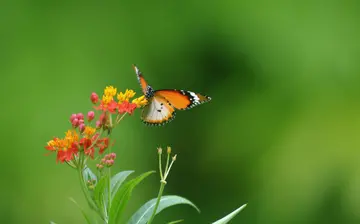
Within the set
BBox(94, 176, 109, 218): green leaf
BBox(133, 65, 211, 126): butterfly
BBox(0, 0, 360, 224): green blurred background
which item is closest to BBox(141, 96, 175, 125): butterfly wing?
BBox(133, 65, 211, 126): butterfly

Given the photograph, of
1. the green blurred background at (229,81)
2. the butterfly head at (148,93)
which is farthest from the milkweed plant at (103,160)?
the green blurred background at (229,81)

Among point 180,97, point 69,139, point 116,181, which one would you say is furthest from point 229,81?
point 69,139

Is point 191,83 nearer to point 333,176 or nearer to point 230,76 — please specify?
point 230,76

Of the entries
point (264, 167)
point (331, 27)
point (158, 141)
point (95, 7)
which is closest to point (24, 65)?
point (95, 7)

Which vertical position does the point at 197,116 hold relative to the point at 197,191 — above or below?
above

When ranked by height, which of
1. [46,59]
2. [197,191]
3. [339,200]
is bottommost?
[339,200]

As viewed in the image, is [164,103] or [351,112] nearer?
[164,103]

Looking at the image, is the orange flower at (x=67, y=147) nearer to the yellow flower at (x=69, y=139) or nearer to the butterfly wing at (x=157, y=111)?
the yellow flower at (x=69, y=139)

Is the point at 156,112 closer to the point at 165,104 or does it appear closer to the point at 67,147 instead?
the point at 165,104
